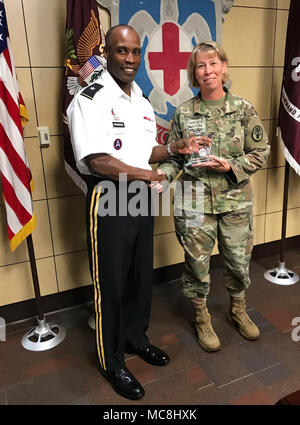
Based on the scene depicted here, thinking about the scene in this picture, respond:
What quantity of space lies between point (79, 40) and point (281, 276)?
211 cm

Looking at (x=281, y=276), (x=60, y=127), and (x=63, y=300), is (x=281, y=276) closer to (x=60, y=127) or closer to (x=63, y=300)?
(x=63, y=300)

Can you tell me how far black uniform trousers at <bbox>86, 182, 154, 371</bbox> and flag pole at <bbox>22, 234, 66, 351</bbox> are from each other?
0.49 metres

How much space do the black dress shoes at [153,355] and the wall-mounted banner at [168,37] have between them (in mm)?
1328

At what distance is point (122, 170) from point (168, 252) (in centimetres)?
131

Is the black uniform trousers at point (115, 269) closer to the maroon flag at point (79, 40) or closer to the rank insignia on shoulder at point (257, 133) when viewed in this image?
the maroon flag at point (79, 40)

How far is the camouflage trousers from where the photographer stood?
1880 millimetres

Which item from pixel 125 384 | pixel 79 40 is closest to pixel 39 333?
pixel 125 384

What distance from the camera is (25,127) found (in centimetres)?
204

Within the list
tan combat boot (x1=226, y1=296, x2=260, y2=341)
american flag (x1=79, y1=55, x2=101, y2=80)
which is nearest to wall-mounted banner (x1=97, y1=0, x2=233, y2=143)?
american flag (x1=79, y1=55, x2=101, y2=80)

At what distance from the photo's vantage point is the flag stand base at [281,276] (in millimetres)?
2629

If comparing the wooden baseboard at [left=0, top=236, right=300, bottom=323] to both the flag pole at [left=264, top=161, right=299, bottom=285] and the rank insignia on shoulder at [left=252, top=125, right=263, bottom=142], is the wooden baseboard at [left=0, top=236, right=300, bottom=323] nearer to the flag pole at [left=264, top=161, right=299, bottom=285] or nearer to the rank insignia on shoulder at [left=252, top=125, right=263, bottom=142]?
the flag pole at [left=264, top=161, right=299, bottom=285]

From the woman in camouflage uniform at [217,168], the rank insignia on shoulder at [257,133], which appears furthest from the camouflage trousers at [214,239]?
the rank insignia on shoulder at [257,133]
